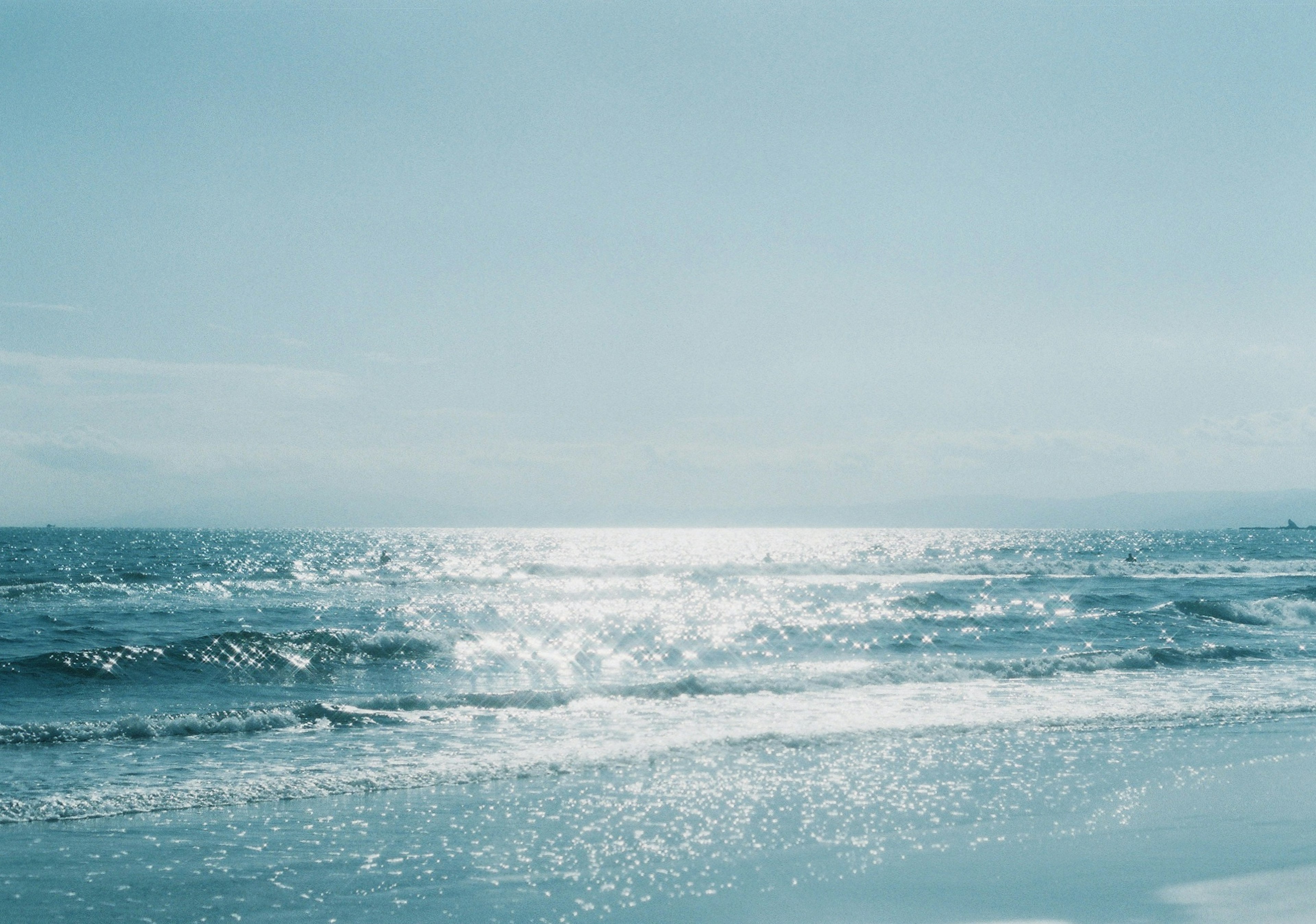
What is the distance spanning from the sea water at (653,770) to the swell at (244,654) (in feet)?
0.43

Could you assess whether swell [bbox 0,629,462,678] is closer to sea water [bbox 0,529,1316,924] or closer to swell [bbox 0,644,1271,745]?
sea water [bbox 0,529,1316,924]

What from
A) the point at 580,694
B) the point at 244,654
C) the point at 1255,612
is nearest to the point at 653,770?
the point at 580,694

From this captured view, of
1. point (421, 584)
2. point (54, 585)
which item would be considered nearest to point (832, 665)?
point (421, 584)

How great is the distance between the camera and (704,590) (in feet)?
179

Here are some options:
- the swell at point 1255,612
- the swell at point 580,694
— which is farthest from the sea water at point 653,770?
the swell at point 1255,612

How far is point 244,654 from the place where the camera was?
25922 mm

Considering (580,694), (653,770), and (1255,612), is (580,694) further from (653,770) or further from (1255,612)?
(1255,612)

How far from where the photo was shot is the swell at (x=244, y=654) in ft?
76.4

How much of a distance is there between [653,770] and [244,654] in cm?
1648

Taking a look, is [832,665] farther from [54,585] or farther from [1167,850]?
[54,585]

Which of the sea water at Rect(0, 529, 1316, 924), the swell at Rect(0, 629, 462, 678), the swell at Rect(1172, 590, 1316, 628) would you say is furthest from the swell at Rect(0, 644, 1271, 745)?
the swell at Rect(1172, 590, 1316, 628)

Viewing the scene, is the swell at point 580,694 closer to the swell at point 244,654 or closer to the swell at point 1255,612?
the swell at point 244,654

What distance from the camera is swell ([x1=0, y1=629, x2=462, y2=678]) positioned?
2328 cm

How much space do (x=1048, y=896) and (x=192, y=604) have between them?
42.0 m
